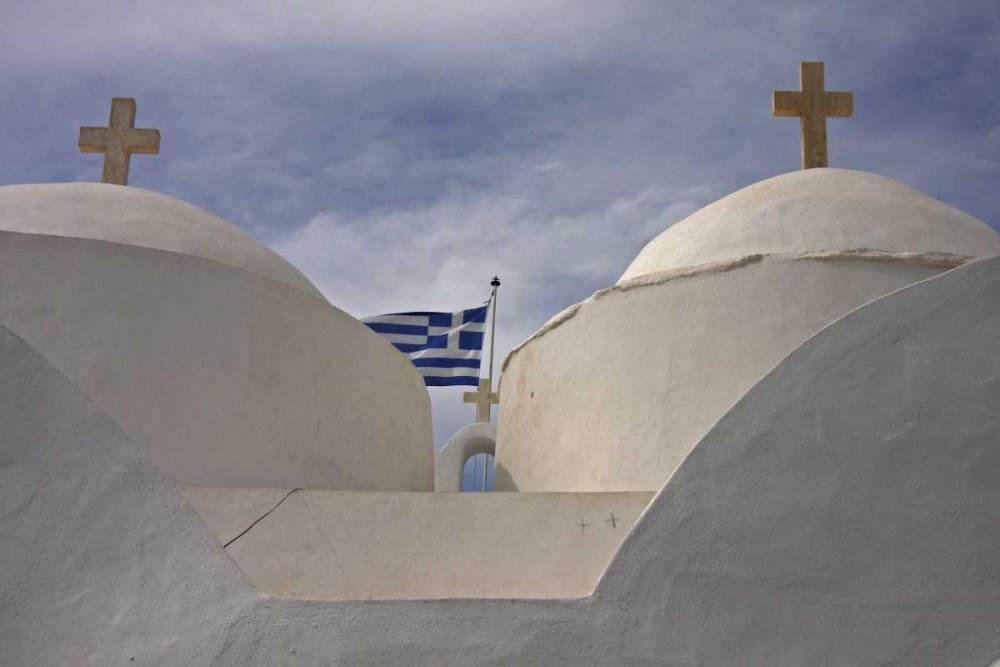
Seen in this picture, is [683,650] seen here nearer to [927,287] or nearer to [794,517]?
[794,517]

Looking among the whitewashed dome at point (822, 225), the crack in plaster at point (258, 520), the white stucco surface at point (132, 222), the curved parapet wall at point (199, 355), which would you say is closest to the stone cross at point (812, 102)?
the whitewashed dome at point (822, 225)

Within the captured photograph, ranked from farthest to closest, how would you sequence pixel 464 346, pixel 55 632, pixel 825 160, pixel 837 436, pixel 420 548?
1. pixel 464 346
2. pixel 825 160
3. pixel 420 548
4. pixel 837 436
5. pixel 55 632

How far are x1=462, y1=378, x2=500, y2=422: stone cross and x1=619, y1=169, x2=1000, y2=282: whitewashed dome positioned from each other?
6149 millimetres

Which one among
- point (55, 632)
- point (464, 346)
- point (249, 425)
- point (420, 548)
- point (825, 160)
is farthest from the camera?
point (464, 346)

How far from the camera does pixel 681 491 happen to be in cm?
372

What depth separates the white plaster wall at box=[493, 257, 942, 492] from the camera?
4949mm

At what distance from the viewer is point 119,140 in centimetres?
721

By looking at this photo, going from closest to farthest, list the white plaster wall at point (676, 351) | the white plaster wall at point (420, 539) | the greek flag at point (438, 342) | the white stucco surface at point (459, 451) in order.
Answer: the white plaster wall at point (420, 539) < the white plaster wall at point (676, 351) < the greek flag at point (438, 342) < the white stucco surface at point (459, 451)

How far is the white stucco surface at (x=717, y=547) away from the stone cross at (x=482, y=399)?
28.8ft

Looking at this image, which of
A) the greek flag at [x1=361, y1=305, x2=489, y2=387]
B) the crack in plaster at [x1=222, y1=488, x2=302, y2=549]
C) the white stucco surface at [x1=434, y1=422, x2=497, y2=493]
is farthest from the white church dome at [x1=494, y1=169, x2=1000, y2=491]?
the white stucco surface at [x1=434, y1=422, x2=497, y2=493]

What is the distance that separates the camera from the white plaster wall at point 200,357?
4738mm

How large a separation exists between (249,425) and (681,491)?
89.4 inches

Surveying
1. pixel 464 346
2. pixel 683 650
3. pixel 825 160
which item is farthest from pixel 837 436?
pixel 464 346

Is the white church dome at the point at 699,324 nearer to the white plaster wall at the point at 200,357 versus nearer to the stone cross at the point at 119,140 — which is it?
the white plaster wall at the point at 200,357
